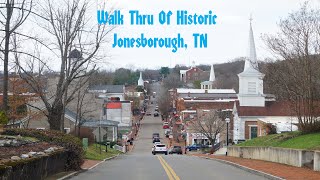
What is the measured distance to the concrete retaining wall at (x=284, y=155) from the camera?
73.5 feet

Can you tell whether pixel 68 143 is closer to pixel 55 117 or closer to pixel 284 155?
pixel 55 117

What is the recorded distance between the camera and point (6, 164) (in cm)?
1329

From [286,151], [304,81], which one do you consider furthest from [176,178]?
[304,81]

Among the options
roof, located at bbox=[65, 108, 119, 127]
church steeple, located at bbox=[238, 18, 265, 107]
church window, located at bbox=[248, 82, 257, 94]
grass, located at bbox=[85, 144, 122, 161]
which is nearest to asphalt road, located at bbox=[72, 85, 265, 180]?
grass, located at bbox=[85, 144, 122, 161]

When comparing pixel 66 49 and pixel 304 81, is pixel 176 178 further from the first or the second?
pixel 66 49

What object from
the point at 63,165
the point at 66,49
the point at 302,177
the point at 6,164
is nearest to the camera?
the point at 6,164

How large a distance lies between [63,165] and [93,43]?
14.0m

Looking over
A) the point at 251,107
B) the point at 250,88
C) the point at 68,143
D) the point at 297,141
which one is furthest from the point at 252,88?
the point at 68,143

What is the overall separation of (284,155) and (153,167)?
6.73 m

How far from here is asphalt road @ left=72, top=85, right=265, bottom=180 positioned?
22047 millimetres

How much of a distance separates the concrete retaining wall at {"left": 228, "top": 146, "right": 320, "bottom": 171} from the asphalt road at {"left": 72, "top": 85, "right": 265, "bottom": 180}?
7.25ft

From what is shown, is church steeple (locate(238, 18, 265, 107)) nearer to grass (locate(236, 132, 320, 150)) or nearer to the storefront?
the storefront

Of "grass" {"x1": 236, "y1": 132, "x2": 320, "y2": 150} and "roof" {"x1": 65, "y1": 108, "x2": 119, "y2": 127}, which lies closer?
"grass" {"x1": 236, "y1": 132, "x2": 320, "y2": 150}

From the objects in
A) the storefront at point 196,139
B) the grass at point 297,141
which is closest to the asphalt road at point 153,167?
the grass at point 297,141
